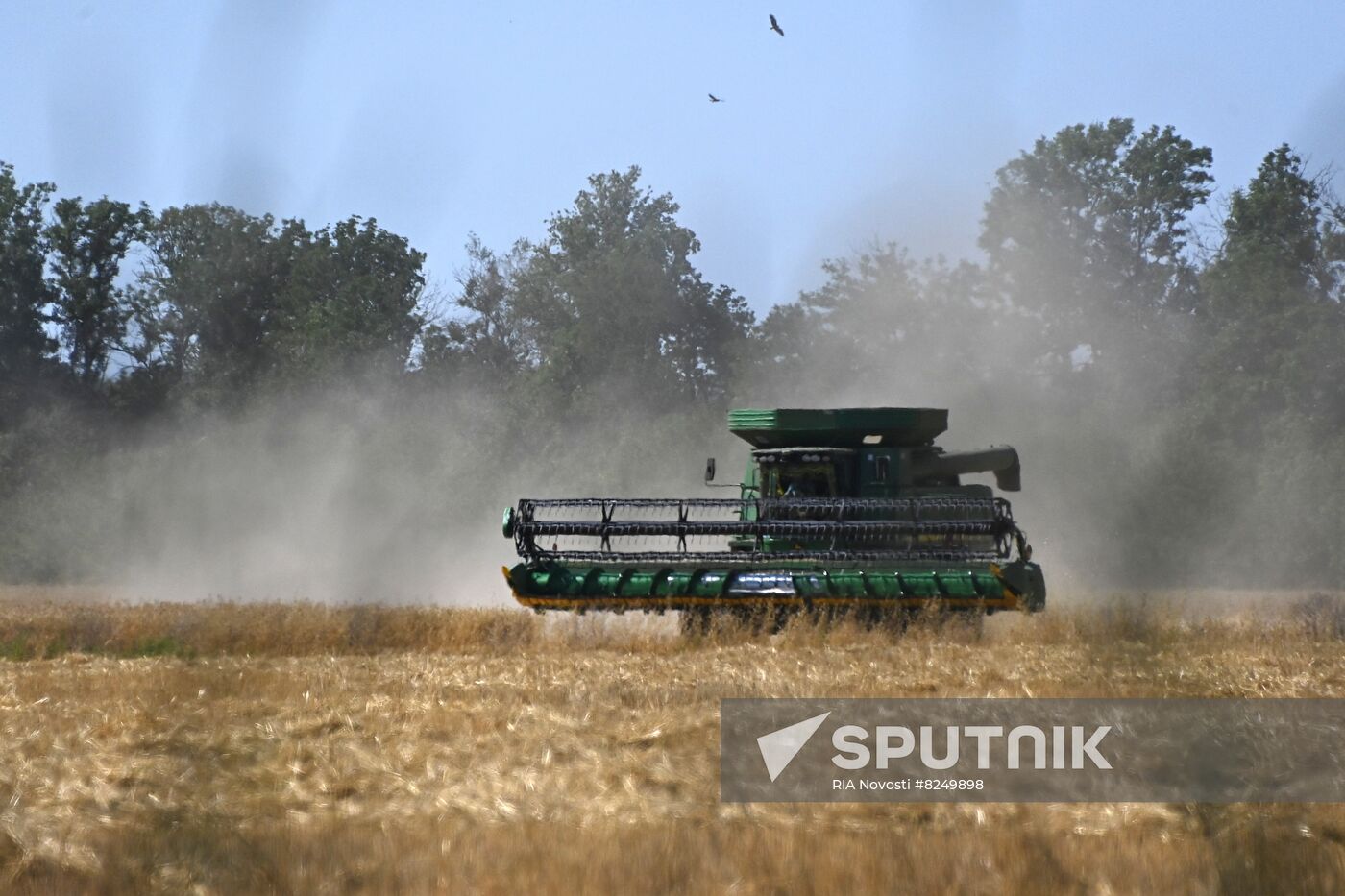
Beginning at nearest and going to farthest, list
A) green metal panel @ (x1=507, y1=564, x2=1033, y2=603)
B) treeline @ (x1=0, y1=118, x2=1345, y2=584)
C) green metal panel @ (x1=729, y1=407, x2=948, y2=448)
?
green metal panel @ (x1=507, y1=564, x2=1033, y2=603) < green metal panel @ (x1=729, y1=407, x2=948, y2=448) < treeline @ (x1=0, y1=118, x2=1345, y2=584)

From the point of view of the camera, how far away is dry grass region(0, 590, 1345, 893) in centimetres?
589

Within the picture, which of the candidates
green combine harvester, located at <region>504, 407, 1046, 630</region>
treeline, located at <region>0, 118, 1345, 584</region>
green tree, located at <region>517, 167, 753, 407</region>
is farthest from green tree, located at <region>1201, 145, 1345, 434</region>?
green combine harvester, located at <region>504, 407, 1046, 630</region>

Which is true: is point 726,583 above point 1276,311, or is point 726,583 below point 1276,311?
below

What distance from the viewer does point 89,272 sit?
37.9 m

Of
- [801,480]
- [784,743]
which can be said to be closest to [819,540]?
[801,480]

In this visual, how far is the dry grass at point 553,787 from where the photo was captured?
5891 mm

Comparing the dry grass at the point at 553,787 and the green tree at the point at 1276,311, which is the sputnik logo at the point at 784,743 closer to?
the dry grass at the point at 553,787

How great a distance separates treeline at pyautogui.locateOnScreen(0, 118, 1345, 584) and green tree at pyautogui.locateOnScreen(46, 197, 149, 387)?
0.10 metres

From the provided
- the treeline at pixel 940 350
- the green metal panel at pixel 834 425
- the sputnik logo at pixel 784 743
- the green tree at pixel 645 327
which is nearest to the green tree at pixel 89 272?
the treeline at pixel 940 350

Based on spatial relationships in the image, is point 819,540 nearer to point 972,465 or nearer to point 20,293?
point 972,465

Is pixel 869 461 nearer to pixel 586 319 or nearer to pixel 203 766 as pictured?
pixel 203 766

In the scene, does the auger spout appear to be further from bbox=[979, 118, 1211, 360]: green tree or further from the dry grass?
bbox=[979, 118, 1211, 360]: green tree

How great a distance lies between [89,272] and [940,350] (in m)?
19.8

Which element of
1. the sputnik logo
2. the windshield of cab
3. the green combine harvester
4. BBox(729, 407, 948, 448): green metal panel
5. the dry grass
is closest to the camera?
the dry grass
